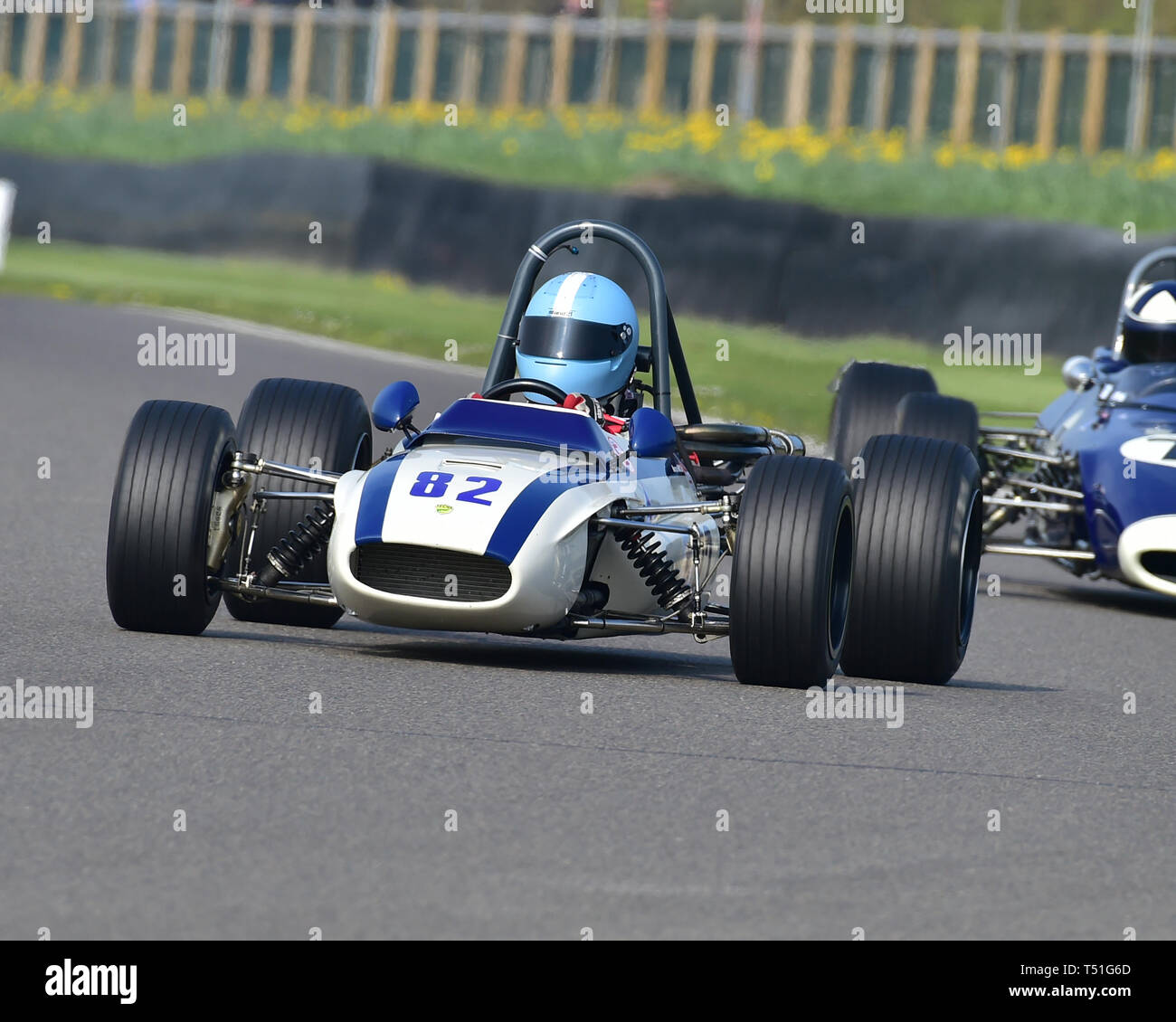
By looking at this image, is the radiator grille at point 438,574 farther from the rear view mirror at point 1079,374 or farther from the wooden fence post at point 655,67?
the wooden fence post at point 655,67

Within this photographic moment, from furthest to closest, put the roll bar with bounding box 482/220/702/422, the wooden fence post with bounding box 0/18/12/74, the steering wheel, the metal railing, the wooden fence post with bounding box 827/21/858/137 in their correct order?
the wooden fence post with bounding box 0/18/12/74, the wooden fence post with bounding box 827/21/858/137, the metal railing, the roll bar with bounding box 482/220/702/422, the steering wheel

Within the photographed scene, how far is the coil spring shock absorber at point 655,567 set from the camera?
827 centimetres

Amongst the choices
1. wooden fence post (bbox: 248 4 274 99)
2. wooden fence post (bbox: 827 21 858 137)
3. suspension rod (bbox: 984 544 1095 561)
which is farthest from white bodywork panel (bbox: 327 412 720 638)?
wooden fence post (bbox: 248 4 274 99)

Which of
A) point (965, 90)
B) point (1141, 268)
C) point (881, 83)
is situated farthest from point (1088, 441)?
point (881, 83)

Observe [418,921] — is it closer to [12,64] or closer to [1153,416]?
[1153,416]

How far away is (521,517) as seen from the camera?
7.66 metres

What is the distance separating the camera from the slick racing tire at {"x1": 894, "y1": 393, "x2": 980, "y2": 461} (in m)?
12.0

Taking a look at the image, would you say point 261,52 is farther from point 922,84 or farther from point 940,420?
point 940,420

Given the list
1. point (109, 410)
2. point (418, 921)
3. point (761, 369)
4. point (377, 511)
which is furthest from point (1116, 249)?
point (418, 921)

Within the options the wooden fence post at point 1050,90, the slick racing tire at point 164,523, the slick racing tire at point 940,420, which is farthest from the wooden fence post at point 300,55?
the slick racing tire at point 164,523

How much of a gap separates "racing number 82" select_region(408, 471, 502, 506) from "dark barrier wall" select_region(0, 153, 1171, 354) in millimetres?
13611

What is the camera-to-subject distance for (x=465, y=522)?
758 centimetres

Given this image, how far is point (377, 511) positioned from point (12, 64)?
34.1 metres

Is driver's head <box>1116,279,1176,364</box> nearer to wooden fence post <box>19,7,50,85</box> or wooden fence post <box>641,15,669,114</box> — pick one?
wooden fence post <box>641,15,669,114</box>
